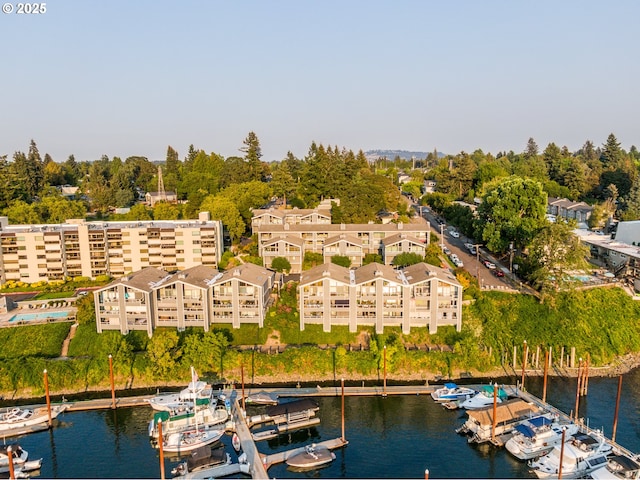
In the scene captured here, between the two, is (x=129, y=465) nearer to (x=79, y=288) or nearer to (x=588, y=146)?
(x=79, y=288)

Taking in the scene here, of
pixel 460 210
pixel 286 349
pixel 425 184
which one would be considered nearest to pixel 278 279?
pixel 286 349

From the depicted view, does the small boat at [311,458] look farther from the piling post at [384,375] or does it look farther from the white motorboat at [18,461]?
the white motorboat at [18,461]

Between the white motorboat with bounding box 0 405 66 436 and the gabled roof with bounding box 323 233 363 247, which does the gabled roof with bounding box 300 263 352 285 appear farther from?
the white motorboat with bounding box 0 405 66 436

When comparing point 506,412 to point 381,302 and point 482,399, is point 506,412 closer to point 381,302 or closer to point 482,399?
point 482,399

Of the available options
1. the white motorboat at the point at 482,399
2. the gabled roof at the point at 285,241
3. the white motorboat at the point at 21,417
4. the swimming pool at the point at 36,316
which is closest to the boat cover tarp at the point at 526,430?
the white motorboat at the point at 482,399

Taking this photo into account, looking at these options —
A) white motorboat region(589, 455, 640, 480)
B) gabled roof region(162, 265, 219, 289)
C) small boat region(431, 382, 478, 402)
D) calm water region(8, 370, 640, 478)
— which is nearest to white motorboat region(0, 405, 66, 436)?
calm water region(8, 370, 640, 478)
